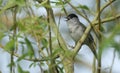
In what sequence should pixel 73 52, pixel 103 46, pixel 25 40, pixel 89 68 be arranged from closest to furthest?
pixel 103 46, pixel 25 40, pixel 73 52, pixel 89 68

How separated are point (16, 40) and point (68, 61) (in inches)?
8.6

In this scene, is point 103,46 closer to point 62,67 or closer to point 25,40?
point 25,40

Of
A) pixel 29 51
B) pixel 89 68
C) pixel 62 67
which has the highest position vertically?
pixel 29 51

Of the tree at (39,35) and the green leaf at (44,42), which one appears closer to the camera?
the tree at (39,35)

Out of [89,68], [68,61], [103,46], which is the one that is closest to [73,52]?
[68,61]

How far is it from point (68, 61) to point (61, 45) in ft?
0.16

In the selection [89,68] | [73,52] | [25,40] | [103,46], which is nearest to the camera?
[103,46]

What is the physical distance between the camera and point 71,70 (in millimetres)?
917

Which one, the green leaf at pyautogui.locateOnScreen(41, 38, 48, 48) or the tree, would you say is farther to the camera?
the green leaf at pyautogui.locateOnScreen(41, 38, 48, 48)

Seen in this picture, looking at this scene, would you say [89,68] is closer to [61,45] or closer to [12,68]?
[61,45]

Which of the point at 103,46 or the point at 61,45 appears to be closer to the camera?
the point at 103,46

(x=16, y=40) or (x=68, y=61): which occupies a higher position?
(x=16, y=40)

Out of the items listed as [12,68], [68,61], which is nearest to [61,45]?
[68,61]

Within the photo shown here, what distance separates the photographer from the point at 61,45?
36.6 inches
